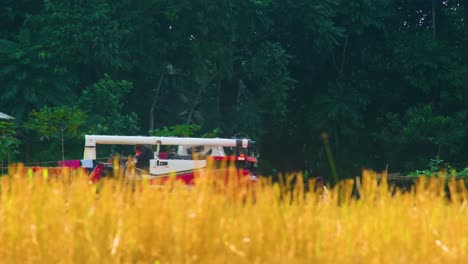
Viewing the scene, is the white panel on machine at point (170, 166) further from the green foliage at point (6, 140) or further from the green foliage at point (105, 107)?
the green foliage at point (105, 107)

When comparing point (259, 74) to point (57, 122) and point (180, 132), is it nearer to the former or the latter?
point (180, 132)

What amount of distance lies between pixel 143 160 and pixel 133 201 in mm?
19085

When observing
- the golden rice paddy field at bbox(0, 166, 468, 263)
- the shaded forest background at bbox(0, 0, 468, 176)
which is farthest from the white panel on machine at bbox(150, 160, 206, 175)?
the golden rice paddy field at bbox(0, 166, 468, 263)

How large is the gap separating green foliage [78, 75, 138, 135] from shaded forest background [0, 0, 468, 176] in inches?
2.6

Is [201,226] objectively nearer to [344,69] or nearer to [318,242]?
[318,242]

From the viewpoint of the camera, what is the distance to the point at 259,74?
42.2 m

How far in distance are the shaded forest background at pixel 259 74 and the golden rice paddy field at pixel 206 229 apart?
2678 centimetres

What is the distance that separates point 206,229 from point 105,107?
31.1m

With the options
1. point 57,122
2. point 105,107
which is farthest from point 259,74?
point 57,122

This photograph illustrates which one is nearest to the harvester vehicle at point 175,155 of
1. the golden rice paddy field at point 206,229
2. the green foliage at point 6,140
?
the green foliage at point 6,140

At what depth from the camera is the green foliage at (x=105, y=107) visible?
123ft

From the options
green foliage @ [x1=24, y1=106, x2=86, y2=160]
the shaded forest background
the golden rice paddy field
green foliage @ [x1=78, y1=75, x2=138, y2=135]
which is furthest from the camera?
the shaded forest background

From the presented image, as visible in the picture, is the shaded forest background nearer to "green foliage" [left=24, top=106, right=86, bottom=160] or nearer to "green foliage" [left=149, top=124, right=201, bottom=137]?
"green foliage" [left=24, top=106, right=86, bottom=160]

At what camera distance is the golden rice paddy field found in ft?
23.5
